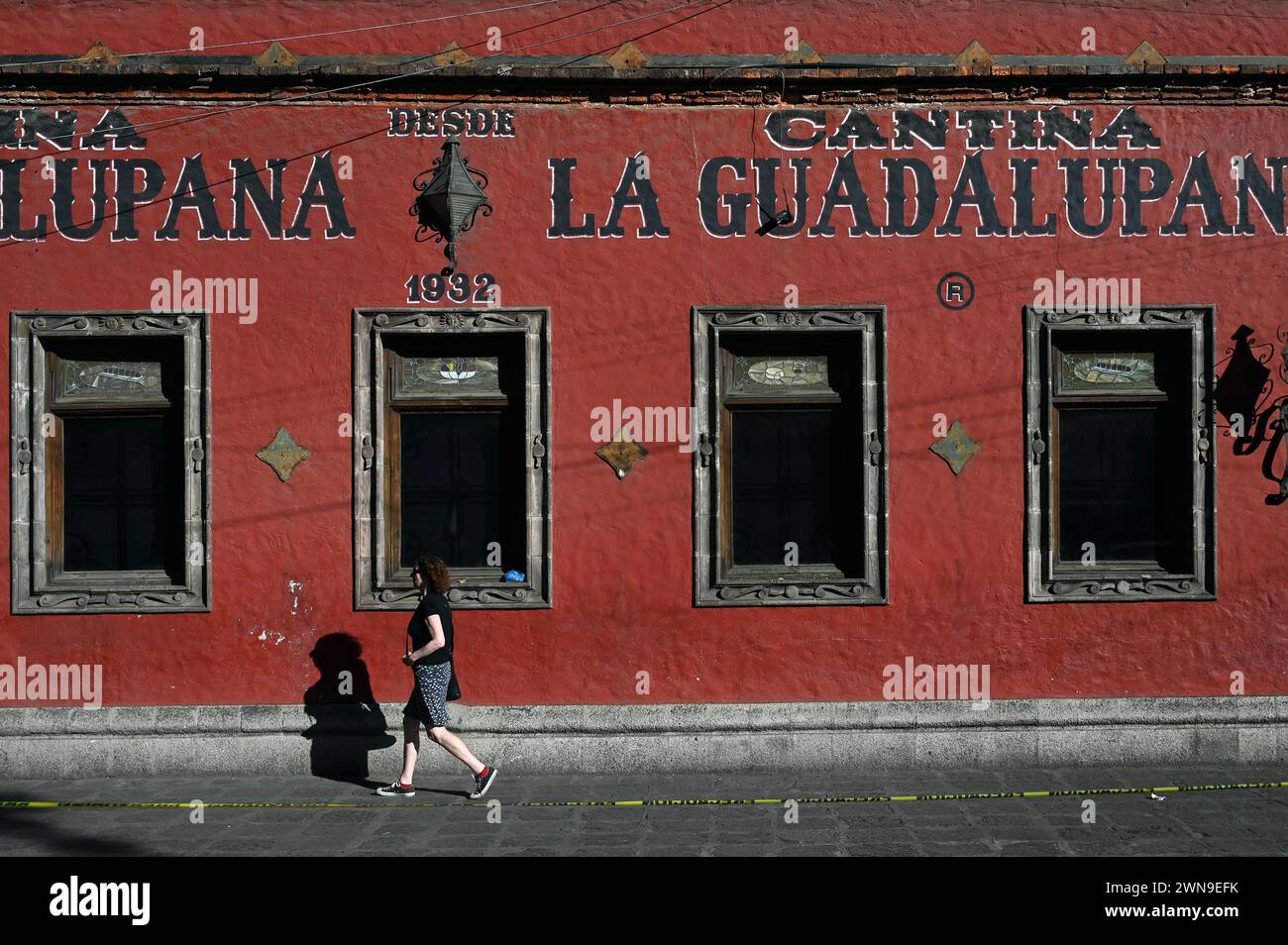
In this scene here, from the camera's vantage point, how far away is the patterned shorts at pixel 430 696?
8.56 m

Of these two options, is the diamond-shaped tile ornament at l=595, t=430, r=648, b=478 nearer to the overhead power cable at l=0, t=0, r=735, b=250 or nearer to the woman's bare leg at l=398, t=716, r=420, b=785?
the woman's bare leg at l=398, t=716, r=420, b=785

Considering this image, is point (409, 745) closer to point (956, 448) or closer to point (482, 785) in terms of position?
point (482, 785)

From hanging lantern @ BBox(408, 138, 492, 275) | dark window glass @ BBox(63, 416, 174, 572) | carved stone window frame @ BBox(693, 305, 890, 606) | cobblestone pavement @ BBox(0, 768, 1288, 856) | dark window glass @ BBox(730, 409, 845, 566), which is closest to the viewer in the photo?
cobblestone pavement @ BBox(0, 768, 1288, 856)

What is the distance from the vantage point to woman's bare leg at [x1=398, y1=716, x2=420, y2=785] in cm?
873

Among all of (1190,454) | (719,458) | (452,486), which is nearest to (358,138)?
(452,486)

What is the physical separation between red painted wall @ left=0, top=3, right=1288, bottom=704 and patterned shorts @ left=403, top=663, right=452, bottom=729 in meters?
0.90

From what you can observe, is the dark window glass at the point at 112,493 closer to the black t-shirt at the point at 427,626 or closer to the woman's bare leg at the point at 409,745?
the black t-shirt at the point at 427,626

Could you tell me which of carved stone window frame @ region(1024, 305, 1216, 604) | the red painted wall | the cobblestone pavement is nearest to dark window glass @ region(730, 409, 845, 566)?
the red painted wall

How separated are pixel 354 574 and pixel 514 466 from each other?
1.52 metres

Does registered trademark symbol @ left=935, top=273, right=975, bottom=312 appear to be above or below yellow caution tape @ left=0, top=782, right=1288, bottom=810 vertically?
above

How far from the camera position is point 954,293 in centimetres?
967

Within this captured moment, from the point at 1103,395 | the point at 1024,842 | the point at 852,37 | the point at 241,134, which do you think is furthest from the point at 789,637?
the point at 241,134

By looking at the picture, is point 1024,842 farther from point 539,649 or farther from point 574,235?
point 574,235
